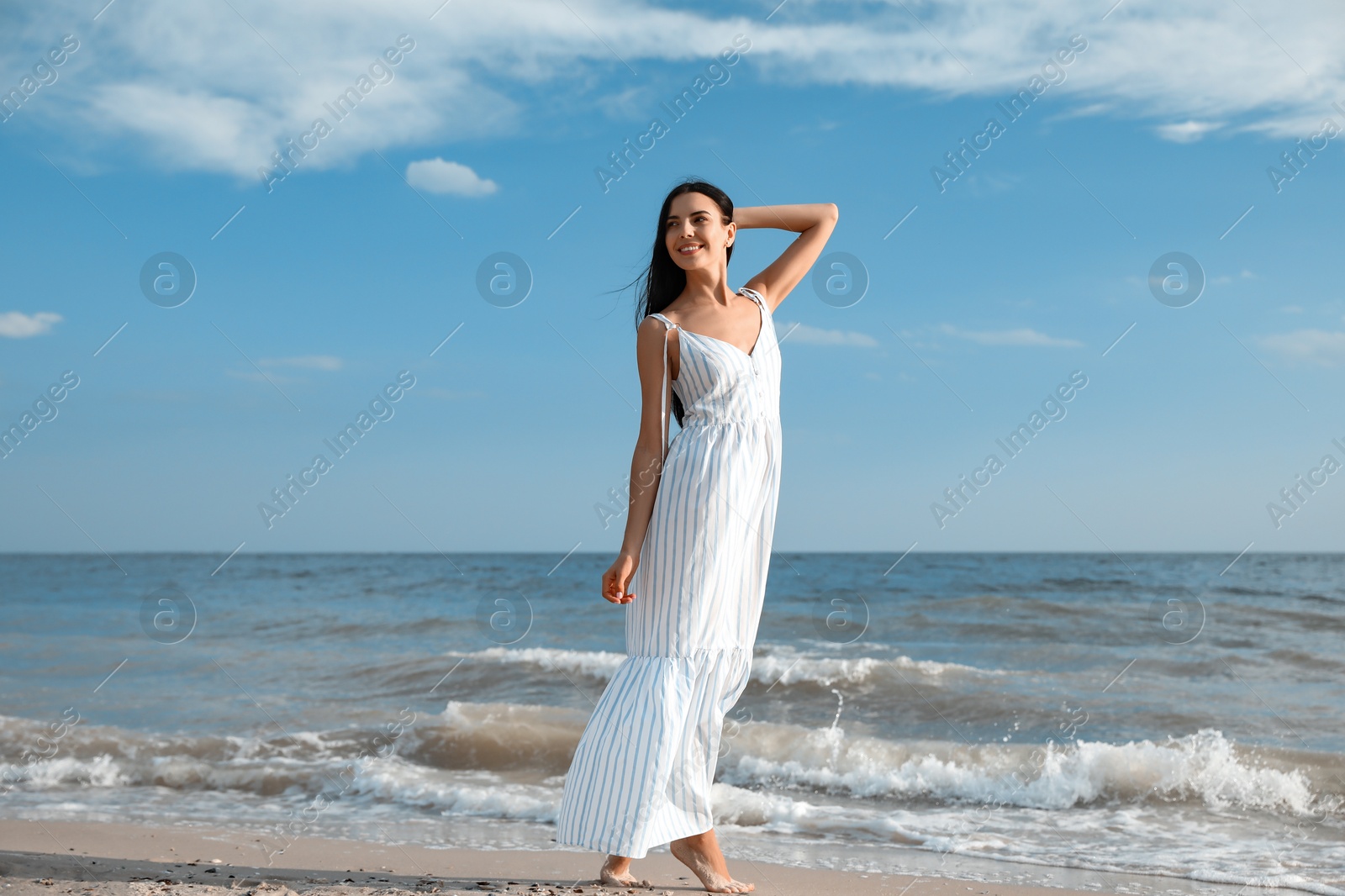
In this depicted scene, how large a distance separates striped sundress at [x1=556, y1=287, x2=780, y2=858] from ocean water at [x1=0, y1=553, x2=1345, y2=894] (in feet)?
5.07

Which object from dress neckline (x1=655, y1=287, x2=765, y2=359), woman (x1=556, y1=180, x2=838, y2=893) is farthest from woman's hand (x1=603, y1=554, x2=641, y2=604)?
dress neckline (x1=655, y1=287, x2=765, y2=359)

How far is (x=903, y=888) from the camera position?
12.1ft

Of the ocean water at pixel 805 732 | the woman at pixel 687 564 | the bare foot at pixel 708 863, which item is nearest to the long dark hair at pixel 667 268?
the woman at pixel 687 564

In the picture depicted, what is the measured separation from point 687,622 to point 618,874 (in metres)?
0.86

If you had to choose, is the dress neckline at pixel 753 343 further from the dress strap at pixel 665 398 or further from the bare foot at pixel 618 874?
the bare foot at pixel 618 874

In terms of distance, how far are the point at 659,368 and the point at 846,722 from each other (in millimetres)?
5056

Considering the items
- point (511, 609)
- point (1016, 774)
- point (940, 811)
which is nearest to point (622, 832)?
point (940, 811)

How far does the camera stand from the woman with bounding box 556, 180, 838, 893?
116 inches

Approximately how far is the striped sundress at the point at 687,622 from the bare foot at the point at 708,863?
0.08 meters

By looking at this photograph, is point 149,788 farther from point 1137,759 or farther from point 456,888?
point 1137,759

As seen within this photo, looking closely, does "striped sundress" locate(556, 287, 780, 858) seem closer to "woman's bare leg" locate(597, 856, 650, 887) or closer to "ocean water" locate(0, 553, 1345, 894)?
"woman's bare leg" locate(597, 856, 650, 887)

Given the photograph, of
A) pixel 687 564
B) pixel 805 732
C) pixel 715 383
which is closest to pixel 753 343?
pixel 715 383

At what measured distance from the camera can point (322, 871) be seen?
3.70 metres

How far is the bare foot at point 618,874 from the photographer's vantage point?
3.12m
